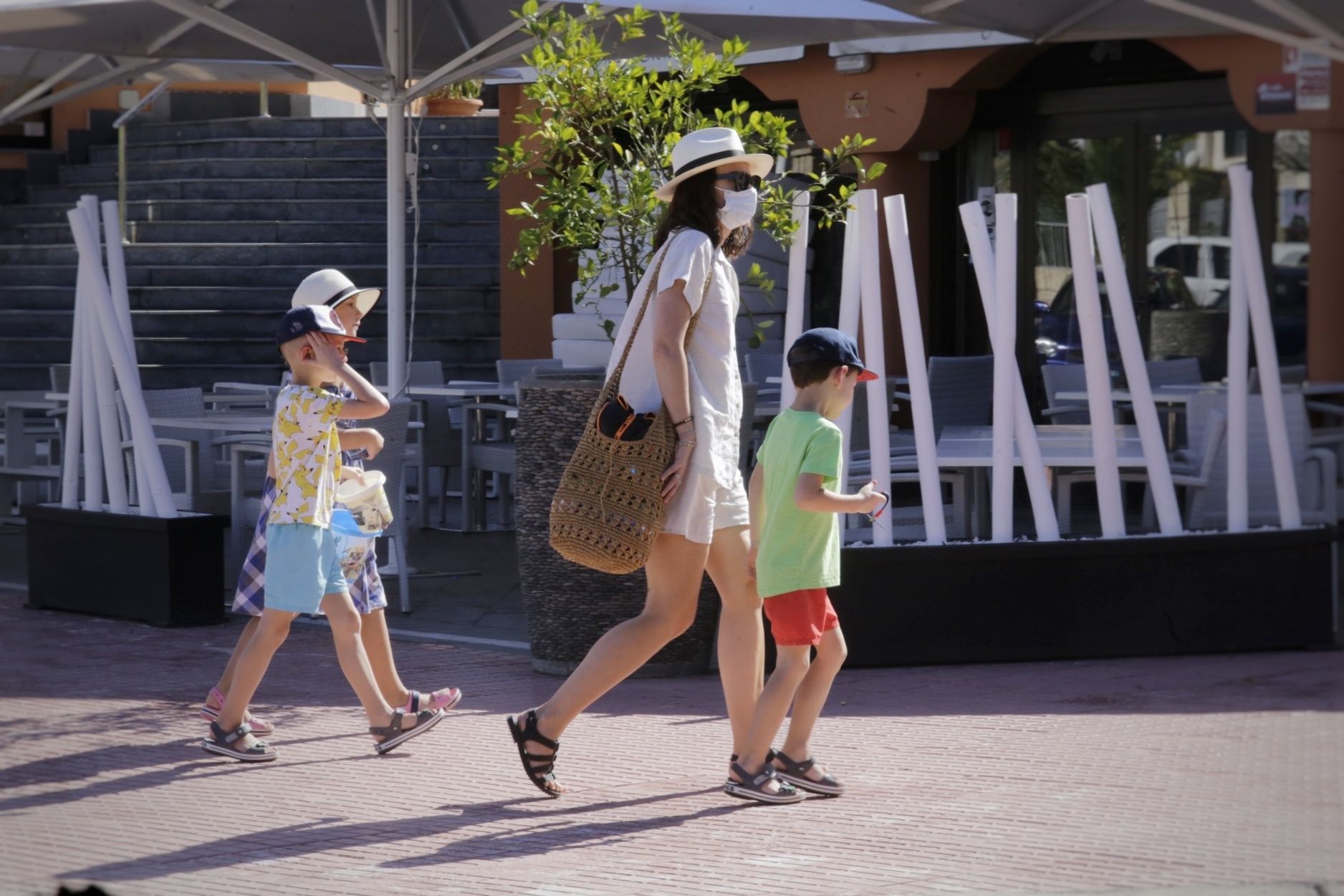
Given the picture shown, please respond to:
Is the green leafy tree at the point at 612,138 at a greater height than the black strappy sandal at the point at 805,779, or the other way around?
the green leafy tree at the point at 612,138

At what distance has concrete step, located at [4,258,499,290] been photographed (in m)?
15.9

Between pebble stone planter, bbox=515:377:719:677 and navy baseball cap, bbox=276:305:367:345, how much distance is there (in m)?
1.26

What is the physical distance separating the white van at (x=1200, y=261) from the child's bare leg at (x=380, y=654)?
27.5 ft

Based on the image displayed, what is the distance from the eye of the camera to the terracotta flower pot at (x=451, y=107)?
1808cm

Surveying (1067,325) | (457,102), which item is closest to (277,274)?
(457,102)

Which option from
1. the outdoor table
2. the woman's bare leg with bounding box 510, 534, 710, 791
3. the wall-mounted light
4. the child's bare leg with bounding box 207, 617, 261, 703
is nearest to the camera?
the woman's bare leg with bounding box 510, 534, 710, 791

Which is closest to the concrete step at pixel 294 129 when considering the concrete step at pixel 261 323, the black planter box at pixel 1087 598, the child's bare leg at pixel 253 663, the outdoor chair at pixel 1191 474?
the concrete step at pixel 261 323

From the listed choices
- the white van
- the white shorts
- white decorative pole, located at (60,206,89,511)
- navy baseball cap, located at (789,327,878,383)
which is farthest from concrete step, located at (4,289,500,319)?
the white shorts

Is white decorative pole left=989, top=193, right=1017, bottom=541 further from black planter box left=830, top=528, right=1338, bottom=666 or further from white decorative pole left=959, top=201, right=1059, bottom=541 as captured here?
black planter box left=830, top=528, right=1338, bottom=666

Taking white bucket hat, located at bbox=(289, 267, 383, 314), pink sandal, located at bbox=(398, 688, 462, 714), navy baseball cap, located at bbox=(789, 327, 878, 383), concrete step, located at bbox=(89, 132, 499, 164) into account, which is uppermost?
concrete step, located at bbox=(89, 132, 499, 164)

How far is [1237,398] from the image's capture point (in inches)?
284

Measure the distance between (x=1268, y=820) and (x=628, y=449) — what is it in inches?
75.6

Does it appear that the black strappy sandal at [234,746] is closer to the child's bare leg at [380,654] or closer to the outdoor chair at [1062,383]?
the child's bare leg at [380,654]

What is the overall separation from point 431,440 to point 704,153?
20.4 feet
